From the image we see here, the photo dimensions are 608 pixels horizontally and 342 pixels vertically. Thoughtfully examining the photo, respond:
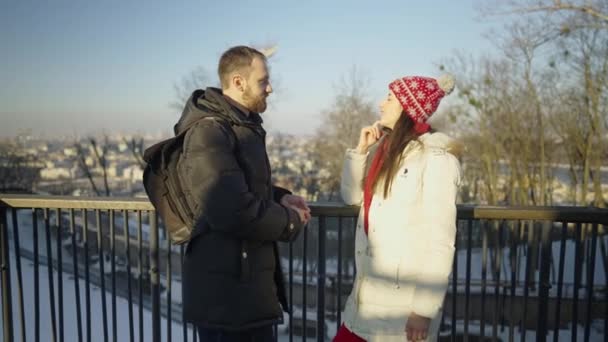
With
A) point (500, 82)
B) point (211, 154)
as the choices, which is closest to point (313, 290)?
point (500, 82)

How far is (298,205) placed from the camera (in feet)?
7.18

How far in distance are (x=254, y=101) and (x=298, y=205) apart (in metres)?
0.59

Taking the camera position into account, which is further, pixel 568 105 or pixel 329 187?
pixel 329 187

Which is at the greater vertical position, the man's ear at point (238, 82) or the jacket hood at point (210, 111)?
the man's ear at point (238, 82)

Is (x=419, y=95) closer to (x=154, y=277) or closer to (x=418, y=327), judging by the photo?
(x=418, y=327)

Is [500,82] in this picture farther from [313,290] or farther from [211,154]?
[211,154]

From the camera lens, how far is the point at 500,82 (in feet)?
60.1

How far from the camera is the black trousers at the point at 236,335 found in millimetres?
1988

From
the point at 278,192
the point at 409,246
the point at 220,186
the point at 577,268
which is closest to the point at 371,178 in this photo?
the point at 409,246

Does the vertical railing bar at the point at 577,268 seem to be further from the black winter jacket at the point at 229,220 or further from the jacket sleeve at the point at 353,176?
the black winter jacket at the point at 229,220

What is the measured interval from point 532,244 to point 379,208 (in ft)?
4.62

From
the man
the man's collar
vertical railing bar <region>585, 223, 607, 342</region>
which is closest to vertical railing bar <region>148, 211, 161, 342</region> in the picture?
the man

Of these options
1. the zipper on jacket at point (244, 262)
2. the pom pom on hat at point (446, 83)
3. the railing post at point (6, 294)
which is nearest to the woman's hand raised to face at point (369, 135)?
the pom pom on hat at point (446, 83)

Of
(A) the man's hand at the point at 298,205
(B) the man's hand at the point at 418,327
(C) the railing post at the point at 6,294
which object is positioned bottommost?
(C) the railing post at the point at 6,294
